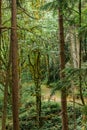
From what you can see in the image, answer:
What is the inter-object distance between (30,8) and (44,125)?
6588 millimetres

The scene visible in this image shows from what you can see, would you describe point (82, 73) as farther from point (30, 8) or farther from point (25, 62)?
point (25, 62)

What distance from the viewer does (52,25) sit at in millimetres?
14570

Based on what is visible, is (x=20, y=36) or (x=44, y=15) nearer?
(x=20, y=36)

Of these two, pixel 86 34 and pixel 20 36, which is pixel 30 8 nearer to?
pixel 20 36

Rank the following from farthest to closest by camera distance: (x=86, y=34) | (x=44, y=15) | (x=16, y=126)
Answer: (x=44, y=15), (x=16, y=126), (x=86, y=34)

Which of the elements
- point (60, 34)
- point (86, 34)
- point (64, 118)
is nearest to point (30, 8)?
point (60, 34)

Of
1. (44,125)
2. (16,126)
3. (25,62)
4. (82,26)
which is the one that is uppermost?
(82,26)

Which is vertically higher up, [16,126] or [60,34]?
[60,34]

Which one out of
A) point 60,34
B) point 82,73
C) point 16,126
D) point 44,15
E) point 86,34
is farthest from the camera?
point 44,15

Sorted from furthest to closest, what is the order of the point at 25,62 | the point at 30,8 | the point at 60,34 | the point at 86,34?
the point at 25,62 < the point at 30,8 < the point at 60,34 < the point at 86,34

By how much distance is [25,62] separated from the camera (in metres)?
16.6

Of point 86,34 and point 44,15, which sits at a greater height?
point 44,15

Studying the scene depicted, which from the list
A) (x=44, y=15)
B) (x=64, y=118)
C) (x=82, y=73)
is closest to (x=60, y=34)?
(x=64, y=118)

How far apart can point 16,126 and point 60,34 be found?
10.7ft
